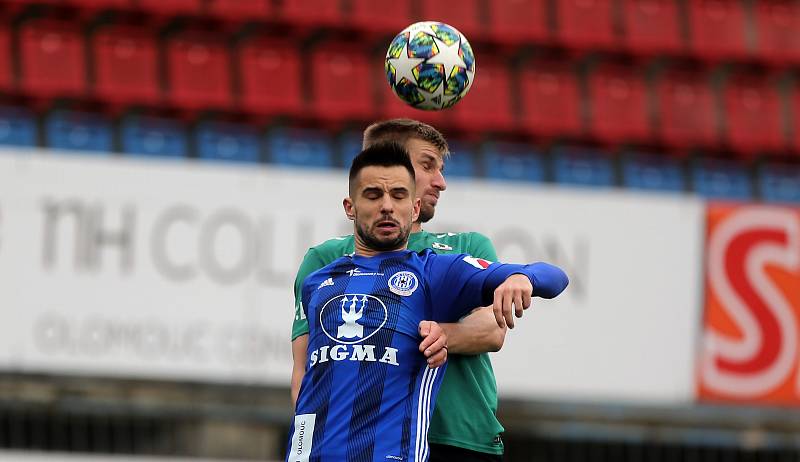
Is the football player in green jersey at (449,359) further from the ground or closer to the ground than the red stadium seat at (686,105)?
closer to the ground

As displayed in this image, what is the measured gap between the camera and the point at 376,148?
409cm

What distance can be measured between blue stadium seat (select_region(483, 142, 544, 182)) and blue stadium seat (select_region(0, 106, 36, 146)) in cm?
386

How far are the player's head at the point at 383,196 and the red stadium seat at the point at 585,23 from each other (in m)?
10.2

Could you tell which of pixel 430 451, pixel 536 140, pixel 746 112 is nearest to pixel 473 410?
pixel 430 451

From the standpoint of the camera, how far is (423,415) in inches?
158

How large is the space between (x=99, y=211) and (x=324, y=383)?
6408mm

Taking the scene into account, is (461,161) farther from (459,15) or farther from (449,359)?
(449,359)

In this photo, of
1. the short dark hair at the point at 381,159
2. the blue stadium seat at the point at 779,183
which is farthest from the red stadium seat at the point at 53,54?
the short dark hair at the point at 381,159

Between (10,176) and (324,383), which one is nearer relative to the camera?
(324,383)

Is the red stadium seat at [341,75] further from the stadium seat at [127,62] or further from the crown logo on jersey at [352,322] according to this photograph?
the crown logo on jersey at [352,322]

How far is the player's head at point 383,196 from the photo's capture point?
157 inches

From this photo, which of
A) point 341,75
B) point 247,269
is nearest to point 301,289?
point 247,269

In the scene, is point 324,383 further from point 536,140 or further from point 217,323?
point 536,140

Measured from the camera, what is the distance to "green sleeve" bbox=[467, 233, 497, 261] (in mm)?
4523
